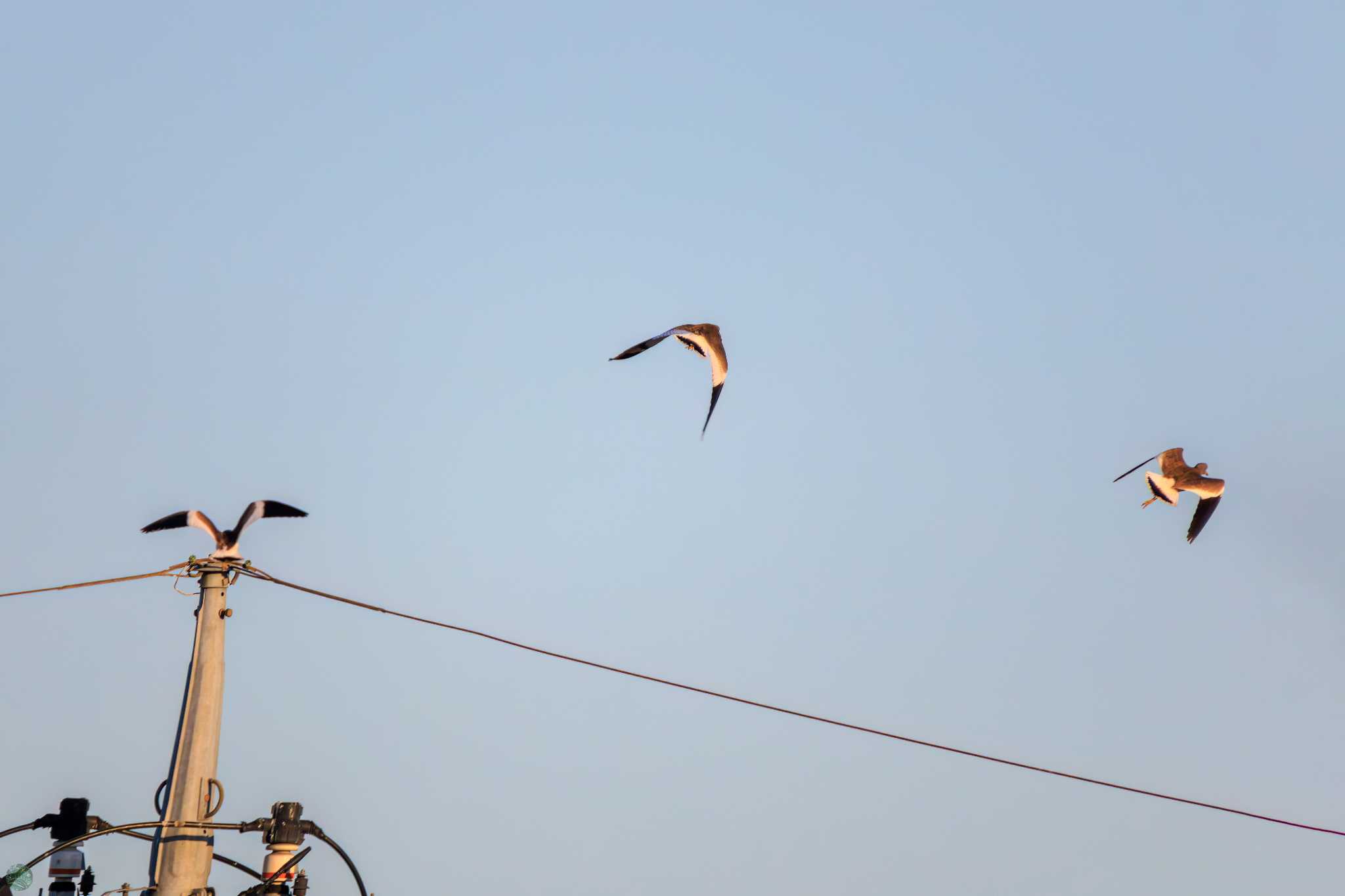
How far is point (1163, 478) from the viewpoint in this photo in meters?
26.5

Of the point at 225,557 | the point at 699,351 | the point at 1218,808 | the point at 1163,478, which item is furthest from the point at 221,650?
the point at 1163,478

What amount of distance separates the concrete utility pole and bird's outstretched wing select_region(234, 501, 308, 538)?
1.38 m

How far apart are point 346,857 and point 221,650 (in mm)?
3228

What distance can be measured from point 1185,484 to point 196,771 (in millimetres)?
16482

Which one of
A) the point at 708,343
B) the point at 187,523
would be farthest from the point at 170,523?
the point at 708,343

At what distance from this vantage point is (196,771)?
19672 mm

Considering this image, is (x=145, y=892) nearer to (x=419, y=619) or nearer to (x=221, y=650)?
(x=221, y=650)

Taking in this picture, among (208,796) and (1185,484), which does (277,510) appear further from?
(1185,484)

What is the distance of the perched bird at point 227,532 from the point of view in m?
20.8

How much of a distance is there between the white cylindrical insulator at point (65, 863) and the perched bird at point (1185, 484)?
17.4 meters

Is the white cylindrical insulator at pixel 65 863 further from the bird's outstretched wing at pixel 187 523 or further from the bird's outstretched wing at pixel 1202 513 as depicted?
the bird's outstretched wing at pixel 1202 513

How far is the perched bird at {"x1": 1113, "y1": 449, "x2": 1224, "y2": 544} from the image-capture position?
85.9ft

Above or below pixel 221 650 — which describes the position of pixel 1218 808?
below

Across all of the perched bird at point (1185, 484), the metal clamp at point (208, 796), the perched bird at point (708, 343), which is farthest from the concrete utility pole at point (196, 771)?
the perched bird at point (1185, 484)
